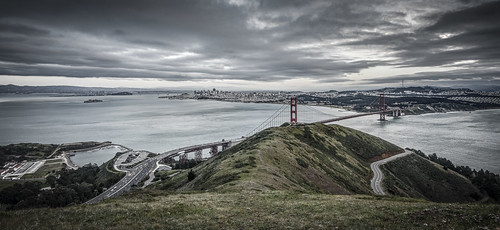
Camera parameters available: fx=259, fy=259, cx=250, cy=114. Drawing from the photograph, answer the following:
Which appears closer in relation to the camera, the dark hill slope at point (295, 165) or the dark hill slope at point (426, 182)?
the dark hill slope at point (295, 165)

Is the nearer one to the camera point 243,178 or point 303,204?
point 303,204

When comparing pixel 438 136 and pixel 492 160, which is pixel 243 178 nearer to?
pixel 492 160

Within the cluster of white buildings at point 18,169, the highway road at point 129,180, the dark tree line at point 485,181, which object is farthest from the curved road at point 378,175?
the cluster of white buildings at point 18,169

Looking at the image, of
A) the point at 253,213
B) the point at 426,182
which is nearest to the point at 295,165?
the point at 253,213

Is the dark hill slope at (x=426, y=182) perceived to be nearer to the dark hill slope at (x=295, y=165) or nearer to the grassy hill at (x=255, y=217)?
the dark hill slope at (x=295, y=165)

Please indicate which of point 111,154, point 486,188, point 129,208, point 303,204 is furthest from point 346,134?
point 111,154

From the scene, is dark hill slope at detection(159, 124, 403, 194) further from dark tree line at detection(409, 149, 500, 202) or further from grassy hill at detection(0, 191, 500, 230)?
dark tree line at detection(409, 149, 500, 202)
